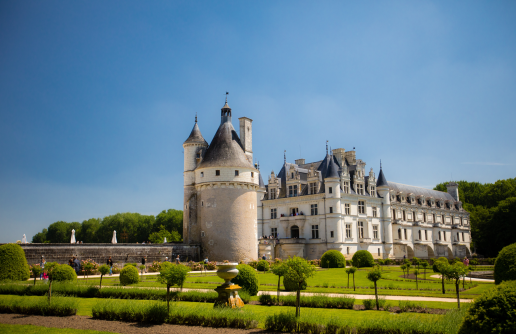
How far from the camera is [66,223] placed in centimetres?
11475

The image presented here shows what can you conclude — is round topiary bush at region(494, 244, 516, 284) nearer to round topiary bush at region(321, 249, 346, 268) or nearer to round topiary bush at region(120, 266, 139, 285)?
round topiary bush at region(120, 266, 139, 285)

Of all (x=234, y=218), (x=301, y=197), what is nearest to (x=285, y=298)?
(x=234, y=218)

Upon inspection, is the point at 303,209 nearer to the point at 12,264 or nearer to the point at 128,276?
the point at 128,276

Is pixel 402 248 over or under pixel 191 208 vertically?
under

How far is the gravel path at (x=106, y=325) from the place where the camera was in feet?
36.4

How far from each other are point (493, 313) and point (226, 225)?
31922 mm

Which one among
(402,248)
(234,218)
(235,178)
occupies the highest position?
(235,178)

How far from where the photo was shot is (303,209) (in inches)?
1992

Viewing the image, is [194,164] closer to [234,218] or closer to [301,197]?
[234,218]

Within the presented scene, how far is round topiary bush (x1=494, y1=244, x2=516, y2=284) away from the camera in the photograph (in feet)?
50.2

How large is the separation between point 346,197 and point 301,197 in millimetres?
5726

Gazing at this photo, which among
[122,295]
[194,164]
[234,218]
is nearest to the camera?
[122,295]

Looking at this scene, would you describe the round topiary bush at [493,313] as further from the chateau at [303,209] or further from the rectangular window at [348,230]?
the rectangular window at [348,230]

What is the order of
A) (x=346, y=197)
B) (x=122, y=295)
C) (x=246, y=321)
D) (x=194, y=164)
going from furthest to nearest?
(x=346, y=197), (x=194, y=164), (x=122, y=295), (x=246, y=321)
